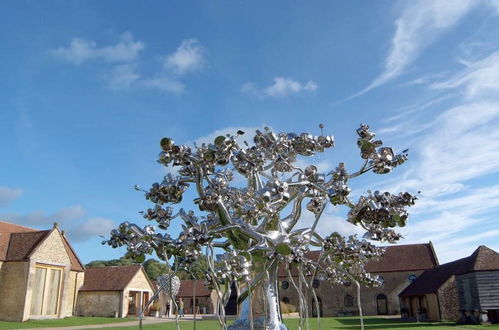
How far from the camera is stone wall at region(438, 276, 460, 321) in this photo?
2738 centimetres

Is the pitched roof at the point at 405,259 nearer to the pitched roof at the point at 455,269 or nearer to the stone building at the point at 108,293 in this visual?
the pitched roof at the point at 455,269

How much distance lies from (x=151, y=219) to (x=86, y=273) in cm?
3525

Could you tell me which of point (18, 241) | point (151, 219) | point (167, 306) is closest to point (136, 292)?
point (167, 306)

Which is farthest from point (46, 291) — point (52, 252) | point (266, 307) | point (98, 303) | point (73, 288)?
point (266, 307)

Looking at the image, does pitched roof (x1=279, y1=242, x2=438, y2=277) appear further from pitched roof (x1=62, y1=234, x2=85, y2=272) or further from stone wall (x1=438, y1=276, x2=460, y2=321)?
pitched roof (x1=62, y1=234, x2=85, y2=272)

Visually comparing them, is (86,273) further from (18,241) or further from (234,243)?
(234,243)

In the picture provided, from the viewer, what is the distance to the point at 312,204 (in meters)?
4.86

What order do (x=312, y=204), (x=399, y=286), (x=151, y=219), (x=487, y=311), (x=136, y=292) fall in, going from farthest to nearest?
1. (x=399, y=286)
2. (x=136, y=292)
3. (x=487, y=311)
4. (x=312, y=204)
5. (x=151, y=219)

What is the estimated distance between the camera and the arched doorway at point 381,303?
133 feet

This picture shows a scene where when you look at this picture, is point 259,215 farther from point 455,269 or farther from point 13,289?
point 455,269

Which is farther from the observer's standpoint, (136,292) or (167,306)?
(167,306)

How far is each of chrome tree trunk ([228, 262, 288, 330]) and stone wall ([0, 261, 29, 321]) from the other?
82.7ft

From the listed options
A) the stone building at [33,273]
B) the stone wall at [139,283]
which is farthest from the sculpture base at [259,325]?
the stone wall at [139,283]

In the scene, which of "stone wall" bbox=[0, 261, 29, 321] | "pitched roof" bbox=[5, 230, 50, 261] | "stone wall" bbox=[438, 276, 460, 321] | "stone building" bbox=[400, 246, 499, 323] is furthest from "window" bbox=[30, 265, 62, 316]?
"stone wall" bbox=[438, 276, 460, 321]
